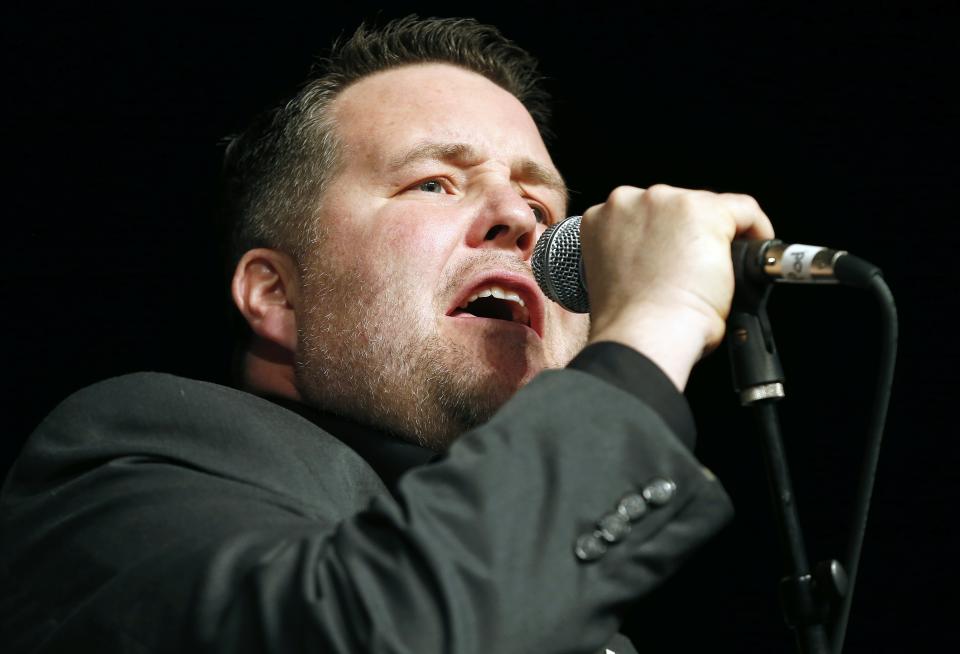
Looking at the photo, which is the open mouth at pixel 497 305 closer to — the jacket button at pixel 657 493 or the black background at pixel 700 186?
the black background at pixel 700 186

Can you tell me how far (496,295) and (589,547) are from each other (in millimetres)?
822

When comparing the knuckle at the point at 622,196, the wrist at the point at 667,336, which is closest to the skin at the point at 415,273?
the knuckle at the point at 622,196

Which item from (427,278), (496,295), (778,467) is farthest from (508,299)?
(778,467)

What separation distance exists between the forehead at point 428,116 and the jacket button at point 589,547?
3.51ft

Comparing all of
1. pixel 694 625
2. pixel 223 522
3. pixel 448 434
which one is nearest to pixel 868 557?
pixel 694 625

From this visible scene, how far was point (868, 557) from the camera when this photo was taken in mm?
2199

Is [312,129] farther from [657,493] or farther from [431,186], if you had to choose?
[657,493]

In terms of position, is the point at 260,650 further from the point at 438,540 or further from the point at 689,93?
the point at 689,93

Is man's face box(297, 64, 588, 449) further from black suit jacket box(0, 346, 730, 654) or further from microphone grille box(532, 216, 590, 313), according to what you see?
black suit jacket box(0, 346, 730, 654)

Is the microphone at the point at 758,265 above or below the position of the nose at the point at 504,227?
above

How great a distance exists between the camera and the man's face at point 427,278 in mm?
1724

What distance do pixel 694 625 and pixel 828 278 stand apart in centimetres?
138

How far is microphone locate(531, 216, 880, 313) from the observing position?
1.10m

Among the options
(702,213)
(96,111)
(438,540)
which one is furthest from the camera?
(96,111)
